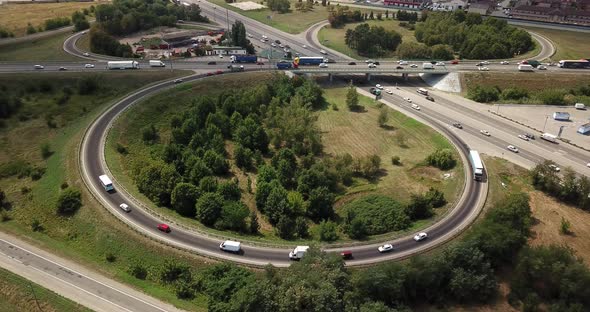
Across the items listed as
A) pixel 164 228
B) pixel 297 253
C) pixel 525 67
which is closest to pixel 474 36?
pixel 525 67

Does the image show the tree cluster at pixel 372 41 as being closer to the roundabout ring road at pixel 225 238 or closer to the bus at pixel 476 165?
the bus at pixel 476 165

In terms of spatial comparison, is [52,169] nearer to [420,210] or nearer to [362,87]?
[420,210]


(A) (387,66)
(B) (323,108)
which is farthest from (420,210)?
(A) (387,66)

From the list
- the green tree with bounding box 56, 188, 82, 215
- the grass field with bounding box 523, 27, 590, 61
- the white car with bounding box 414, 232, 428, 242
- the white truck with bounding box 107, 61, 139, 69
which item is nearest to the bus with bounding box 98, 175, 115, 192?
the green tree with bounding box 56, 188, 82, 215

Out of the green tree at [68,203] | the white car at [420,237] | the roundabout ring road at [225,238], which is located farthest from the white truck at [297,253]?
the green tree at [68,203]

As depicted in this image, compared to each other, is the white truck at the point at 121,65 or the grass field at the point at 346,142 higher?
the white truck at the point at 121,65

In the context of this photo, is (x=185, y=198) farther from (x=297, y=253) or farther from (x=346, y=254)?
(x=346, y=254)
